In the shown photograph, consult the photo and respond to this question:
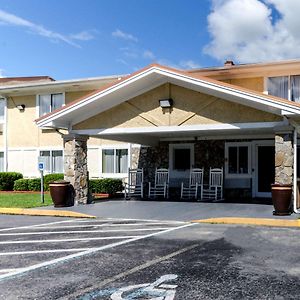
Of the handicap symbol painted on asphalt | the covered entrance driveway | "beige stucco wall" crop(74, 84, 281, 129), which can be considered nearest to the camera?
the handicap symbol painted on asphalt

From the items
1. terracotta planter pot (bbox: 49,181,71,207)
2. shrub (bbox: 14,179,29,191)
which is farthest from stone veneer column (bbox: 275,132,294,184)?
shrub (bbox: 14,179,29,191)

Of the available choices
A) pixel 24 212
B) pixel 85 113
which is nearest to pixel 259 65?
pixel 85 113

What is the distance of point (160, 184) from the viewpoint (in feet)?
62.2

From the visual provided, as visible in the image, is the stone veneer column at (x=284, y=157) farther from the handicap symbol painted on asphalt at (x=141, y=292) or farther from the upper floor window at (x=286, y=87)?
the handicap symbol painted on asphalt at (x=141, y=292)

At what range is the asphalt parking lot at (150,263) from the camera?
5023mm

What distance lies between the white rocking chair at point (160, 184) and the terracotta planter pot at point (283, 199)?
24.5ft

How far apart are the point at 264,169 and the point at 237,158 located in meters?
1.23

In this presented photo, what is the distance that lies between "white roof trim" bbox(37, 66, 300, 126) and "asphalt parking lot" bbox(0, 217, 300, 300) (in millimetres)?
3479

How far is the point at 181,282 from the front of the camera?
539 centimetres

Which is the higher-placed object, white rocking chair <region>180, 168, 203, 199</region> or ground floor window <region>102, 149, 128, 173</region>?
ground floor window <region>102, 149, 128, 173</region>

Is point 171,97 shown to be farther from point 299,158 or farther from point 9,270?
point 9,270

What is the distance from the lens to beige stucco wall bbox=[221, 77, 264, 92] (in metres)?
18.1

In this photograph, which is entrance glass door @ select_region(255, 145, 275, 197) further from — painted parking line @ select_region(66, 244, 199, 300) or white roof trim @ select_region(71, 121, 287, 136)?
painted parking line @ select_region(66, 244, 199, 300)

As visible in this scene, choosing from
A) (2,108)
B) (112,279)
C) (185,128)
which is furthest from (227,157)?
(112,279)
